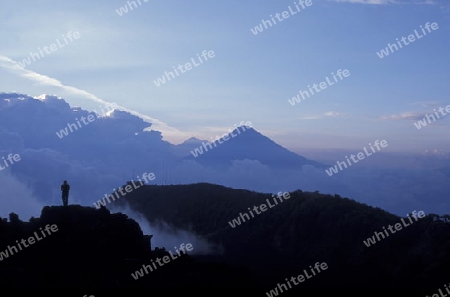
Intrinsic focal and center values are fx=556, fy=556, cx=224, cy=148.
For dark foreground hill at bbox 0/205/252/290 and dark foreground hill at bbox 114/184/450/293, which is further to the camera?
dark foreground hill at bbox 114/184/450/293

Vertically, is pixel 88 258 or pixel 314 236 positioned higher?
pixel 88 258

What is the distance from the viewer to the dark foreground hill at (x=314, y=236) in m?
85.9

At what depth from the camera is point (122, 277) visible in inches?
2205

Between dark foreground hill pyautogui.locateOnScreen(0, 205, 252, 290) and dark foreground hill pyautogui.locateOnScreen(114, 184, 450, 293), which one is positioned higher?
dark foreground hill pyautogui.locateOnScreen(0, 205, 252, 290)

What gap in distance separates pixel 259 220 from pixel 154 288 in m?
94.0

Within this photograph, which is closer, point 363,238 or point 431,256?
point 431,256

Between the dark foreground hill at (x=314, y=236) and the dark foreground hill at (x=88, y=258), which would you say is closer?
the dark foreground hill at (x=88, y=258)

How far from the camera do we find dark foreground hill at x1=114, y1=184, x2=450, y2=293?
8589 centimetres

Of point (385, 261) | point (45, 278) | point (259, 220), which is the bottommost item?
point (385, 261)

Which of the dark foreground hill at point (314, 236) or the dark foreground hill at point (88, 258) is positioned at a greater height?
the dark foreground hill at point (88, 258)

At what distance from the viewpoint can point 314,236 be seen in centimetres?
13038

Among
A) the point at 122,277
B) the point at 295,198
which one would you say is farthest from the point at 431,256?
the point at 122,277

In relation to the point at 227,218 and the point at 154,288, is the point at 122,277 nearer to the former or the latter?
the point at 154,288

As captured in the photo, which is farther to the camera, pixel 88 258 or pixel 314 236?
pixel 314 236
